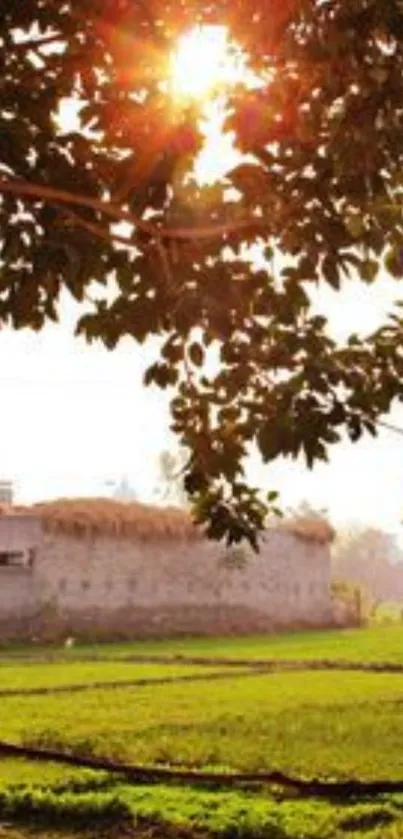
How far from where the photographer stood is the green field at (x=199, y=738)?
7961 mm

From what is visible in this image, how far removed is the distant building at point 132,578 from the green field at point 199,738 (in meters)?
5.85

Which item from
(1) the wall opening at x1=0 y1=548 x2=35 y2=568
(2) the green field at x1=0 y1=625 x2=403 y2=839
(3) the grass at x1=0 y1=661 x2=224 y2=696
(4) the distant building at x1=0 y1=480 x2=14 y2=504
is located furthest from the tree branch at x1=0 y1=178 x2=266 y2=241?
(4) the distant building at x1=0 y1=480 x2=14 y2=504

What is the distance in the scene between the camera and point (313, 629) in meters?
38.3

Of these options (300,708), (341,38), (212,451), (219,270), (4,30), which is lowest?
(300,708)

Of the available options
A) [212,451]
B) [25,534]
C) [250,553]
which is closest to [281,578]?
[250,553]

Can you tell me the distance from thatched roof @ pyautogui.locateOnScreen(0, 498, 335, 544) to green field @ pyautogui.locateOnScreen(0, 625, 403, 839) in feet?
23.6

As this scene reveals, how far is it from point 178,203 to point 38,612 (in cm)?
2597

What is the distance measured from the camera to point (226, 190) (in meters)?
5.58

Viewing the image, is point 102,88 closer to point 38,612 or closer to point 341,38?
point 341,38

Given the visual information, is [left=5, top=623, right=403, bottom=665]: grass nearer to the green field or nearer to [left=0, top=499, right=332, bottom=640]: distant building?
the green field

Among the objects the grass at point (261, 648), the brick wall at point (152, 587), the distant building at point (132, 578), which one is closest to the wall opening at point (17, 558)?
the distant building at point (132, 578)

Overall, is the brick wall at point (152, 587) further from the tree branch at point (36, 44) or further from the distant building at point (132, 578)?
the tree branch at point (36, 44)

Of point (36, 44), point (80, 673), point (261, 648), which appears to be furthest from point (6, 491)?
point (36, 44)

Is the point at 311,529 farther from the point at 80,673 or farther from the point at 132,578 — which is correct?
the point at 80,673
